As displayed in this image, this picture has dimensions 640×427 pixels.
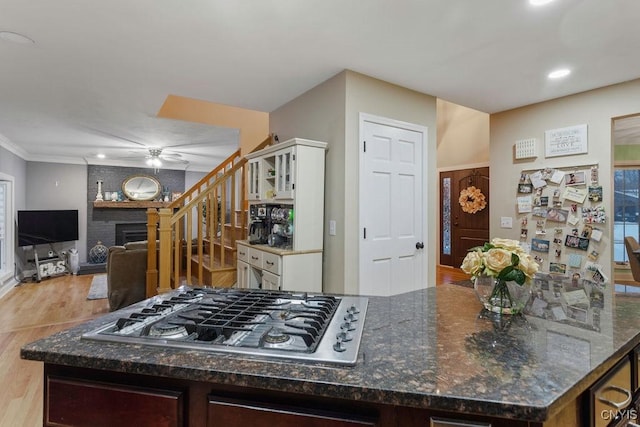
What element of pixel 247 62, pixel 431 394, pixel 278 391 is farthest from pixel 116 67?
pixel 431 394

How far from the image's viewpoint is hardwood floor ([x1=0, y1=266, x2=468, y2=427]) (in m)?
2.29

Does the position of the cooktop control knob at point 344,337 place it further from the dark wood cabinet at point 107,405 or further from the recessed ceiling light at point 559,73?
the recessed ceiling light at point 559,73

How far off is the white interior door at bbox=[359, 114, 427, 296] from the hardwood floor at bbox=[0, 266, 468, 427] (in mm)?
2224

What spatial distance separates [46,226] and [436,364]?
825cm

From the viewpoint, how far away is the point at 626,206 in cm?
642

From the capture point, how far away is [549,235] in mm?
3576

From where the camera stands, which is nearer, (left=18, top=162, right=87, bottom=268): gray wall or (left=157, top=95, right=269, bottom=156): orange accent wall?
(left=157, top=95, right=269, bottom=156): orange accent wall

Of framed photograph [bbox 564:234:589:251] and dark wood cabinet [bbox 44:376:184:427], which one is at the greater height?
framed photograph [bbox 564:234:589:251]

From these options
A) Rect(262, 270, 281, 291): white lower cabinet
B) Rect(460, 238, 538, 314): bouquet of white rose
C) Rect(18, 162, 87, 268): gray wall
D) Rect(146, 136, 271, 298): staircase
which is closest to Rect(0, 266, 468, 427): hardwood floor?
Rect(146, 136, 271, 298): staircase

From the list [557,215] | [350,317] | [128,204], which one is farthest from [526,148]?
[128,204]

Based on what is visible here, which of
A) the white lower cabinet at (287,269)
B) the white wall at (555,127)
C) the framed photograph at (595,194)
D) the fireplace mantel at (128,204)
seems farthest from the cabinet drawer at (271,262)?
the fireplace mantel at (128,204)

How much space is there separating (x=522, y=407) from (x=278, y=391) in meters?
0.52

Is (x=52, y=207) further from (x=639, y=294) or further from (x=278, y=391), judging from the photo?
(x=639, y=294)

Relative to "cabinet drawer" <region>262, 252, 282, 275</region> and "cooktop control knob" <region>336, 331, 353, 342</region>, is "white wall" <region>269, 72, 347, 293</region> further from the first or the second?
"cooktop control knob" <region>336, 331, 353, 342</region>
